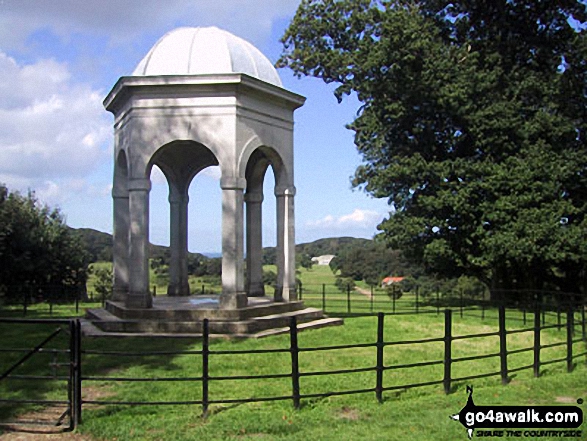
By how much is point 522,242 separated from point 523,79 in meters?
6.66

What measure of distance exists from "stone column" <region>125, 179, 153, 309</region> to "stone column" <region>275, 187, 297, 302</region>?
3.30m

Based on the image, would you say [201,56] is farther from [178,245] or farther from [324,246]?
[324,246]

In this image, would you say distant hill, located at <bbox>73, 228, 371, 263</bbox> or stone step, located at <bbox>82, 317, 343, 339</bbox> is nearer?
stone step, located at <bbox>82, 317, 343, 339</bbox>

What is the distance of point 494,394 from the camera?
816cm

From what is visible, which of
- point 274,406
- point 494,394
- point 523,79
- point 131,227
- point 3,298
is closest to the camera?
point 274,406

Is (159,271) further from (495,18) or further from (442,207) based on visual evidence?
(495,18)

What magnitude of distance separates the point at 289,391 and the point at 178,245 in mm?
9631

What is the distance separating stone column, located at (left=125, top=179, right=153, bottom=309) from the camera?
1333 cm

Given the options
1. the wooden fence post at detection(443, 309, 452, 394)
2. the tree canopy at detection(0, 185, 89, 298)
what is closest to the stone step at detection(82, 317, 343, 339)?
the wooden fence post at detection(443, 309, 452, 394)

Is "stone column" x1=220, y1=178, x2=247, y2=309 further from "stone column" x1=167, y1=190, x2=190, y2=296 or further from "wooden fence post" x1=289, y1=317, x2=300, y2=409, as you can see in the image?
"wooden fence post" x1=289, y1=317, x2=300, y2=409

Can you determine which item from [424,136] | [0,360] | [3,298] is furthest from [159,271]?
[0,360]

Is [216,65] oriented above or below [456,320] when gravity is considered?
above

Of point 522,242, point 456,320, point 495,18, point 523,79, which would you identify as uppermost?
point 495,18

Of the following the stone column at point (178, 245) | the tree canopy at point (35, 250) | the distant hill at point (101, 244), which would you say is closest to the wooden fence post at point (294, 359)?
the stone column at point (178, 245)
